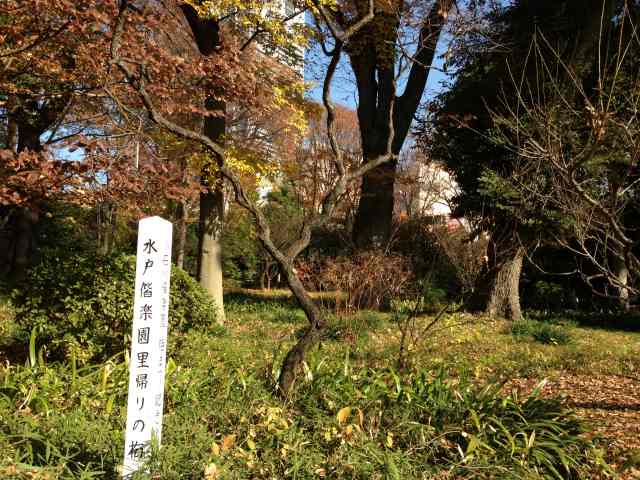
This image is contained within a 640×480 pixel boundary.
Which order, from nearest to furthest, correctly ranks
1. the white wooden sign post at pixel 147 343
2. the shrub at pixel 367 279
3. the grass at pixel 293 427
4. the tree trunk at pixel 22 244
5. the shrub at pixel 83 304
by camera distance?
the white wooden sign post at pixel 147 343 < the grass at pixel 293 427 < the shrub at pixel 83 304 < the shrub at pixel 367 279 < the tree trunk at pixel 22 244

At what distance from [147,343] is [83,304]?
2472 millimetres

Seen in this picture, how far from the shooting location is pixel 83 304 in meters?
Answer: 4.98

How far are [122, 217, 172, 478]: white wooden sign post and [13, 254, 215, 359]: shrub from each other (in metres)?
2.34

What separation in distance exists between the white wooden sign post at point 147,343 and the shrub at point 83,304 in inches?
92.2

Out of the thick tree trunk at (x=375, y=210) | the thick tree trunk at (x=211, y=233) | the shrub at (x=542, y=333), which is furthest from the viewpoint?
the thick tree trunk at (x=375, y=210)

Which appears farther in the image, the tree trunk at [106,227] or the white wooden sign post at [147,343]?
the tree trunk at [106,227]

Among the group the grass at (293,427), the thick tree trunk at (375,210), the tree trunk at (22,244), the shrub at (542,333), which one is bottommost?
the grass at (293,427)

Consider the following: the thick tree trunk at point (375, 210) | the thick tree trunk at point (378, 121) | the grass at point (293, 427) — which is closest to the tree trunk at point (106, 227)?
the thick tree trunk at point (375, 210)

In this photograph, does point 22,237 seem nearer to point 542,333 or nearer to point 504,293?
point 504,293

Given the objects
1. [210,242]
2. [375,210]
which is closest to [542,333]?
[375,210]

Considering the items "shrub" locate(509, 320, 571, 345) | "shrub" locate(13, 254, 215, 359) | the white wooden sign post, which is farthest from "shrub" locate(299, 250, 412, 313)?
the white wooden sign post

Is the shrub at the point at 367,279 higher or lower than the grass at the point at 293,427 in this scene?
higher

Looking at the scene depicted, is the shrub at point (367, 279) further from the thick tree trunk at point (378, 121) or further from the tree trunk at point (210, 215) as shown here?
the tree trunk at point (210, 215)

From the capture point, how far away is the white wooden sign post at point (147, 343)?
2785 millimetres
